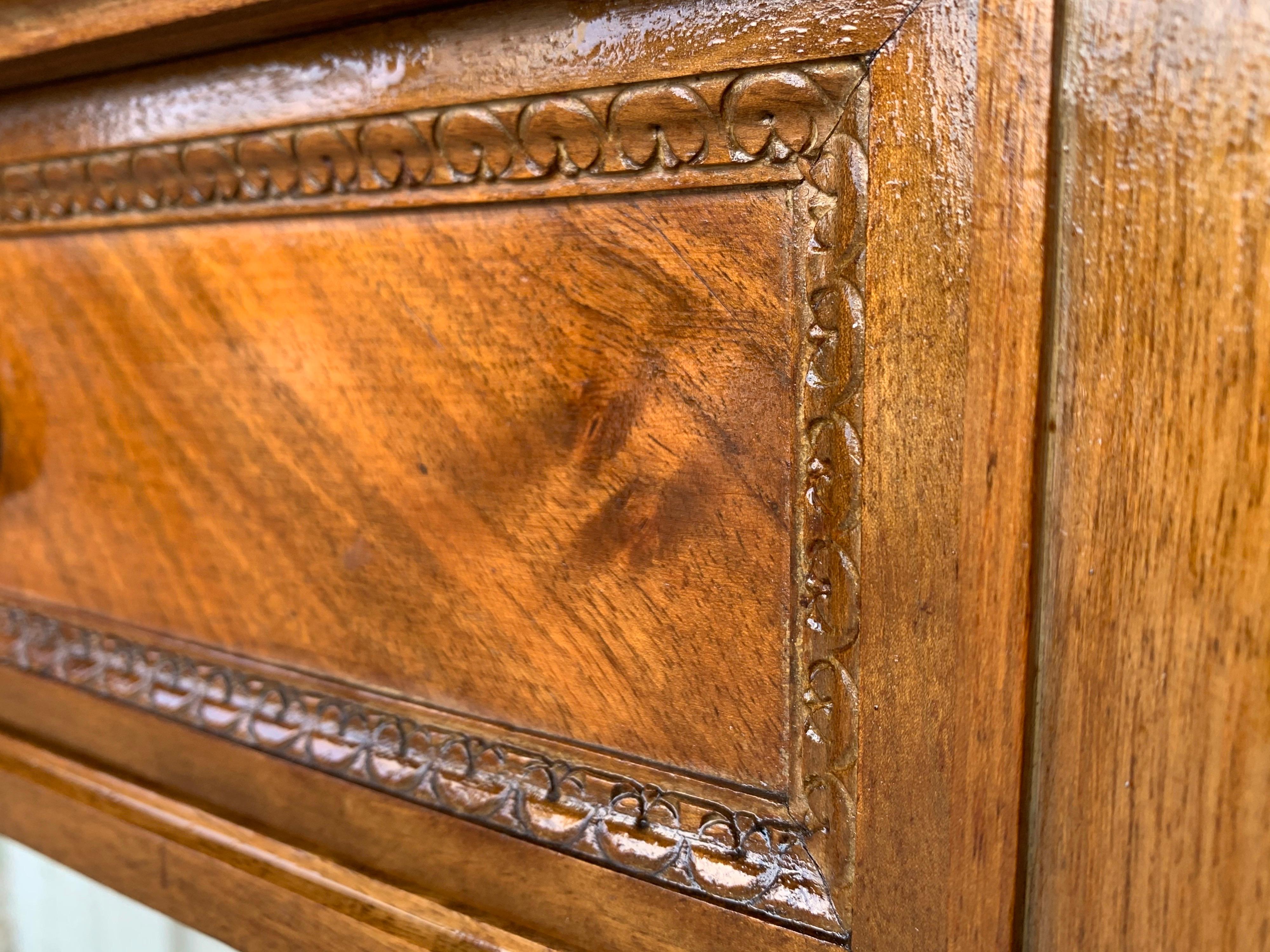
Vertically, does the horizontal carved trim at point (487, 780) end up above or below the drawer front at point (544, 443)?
below

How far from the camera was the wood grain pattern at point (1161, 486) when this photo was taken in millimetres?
223

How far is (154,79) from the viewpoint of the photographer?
41 centimetres

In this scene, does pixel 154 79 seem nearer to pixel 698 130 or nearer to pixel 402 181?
pixel 402 181

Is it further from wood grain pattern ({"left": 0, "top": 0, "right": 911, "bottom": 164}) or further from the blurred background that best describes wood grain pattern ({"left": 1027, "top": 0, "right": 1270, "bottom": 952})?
the blurred background

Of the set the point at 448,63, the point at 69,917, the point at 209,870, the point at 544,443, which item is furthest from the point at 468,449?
the point at 69,917

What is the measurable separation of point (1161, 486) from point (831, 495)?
3.5 inches

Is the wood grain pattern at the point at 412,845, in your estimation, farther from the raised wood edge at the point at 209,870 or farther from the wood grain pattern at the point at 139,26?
the wood grain pattern at the point at 139,26

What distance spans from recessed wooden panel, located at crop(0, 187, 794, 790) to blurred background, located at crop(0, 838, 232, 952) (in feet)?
0.80

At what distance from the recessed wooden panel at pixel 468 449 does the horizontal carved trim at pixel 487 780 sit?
0.02 metres

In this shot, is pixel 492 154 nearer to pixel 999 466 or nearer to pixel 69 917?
pixel 999 466

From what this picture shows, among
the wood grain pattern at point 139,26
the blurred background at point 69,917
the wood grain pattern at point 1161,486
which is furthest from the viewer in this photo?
the blurred background at point 69,917

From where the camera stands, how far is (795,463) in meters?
0.28

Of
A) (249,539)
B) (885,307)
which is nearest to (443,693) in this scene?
(249,539)

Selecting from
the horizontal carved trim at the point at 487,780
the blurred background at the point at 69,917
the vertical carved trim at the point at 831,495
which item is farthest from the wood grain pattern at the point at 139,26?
the blurred background at the point at 69,917
